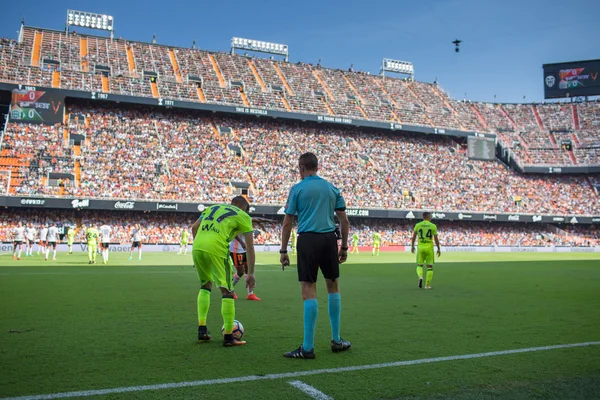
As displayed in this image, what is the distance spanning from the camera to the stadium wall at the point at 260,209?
40.6m

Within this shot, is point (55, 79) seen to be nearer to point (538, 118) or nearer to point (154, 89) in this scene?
point (154, 89)

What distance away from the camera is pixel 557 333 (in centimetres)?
747

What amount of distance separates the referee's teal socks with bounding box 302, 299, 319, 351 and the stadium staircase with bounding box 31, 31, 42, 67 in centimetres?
4961

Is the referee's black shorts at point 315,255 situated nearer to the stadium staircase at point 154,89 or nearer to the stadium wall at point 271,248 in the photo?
the stadium wall at point 271,248

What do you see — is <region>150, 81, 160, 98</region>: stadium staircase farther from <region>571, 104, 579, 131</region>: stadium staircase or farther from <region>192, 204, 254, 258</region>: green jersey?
<region>571, 104, 579, 131</region>: stadium staircase

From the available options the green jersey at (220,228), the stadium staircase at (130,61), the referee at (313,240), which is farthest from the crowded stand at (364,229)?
the referee at (313,240)

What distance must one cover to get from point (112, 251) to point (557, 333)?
127 ft

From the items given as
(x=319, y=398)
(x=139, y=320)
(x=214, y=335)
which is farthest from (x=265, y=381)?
(x=139, y=320)

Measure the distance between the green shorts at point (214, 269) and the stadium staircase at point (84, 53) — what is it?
158 ft

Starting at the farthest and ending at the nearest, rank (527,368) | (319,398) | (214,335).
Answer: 1. (214,335)
2. (527,368)
3. (319,398)

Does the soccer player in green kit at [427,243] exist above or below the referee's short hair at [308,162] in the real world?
below

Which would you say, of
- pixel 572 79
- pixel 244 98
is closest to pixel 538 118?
pixel 572 79

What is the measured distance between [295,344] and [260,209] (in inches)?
1637

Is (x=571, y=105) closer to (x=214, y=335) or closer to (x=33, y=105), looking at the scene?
(x=33, y=105)
